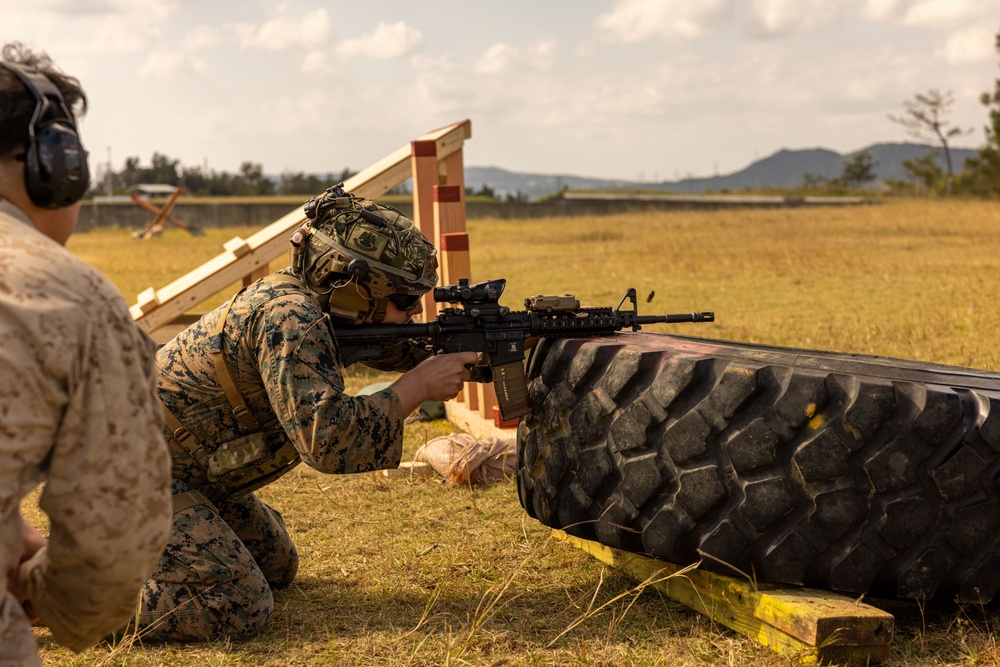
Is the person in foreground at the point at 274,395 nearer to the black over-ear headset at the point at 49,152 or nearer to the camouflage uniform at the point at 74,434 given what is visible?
the camouflage uniform at the point at 74,434

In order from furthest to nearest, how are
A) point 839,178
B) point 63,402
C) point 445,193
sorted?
point 839,178
point 445,193
point 63,402

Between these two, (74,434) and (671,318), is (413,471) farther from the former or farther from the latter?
(74,434)

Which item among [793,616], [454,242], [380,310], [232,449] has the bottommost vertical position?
[793,616]

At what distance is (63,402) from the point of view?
1871mm

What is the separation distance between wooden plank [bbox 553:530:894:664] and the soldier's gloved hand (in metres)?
1.14

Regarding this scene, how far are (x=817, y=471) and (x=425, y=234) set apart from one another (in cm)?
442

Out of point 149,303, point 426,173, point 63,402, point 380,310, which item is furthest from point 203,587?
point 149,303

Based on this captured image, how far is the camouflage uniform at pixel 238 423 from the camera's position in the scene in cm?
380

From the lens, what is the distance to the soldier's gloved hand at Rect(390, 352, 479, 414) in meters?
4.11

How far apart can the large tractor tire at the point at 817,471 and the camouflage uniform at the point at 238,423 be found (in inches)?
42.0

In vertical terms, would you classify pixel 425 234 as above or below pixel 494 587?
above

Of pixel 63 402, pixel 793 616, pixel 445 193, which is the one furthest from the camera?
pixel 445 193

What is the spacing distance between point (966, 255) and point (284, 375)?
17.8 metres

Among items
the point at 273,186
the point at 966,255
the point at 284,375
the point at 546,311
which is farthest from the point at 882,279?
the point at 273,186
